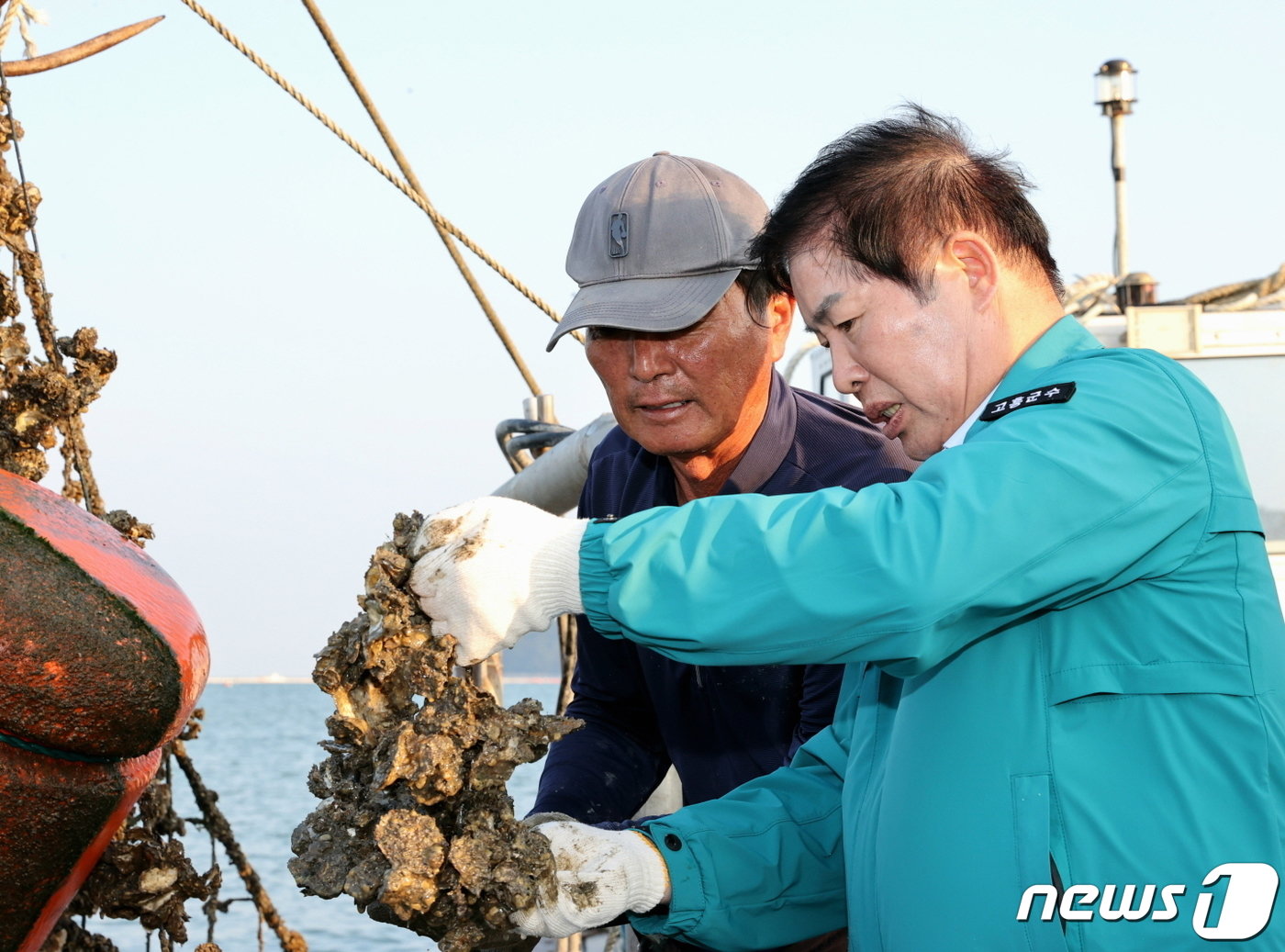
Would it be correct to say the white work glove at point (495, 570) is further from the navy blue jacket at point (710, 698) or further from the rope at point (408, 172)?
the rope at point (408, 172)

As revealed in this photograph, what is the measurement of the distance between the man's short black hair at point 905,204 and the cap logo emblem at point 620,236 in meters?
0.95

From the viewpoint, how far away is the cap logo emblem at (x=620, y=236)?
3049mm

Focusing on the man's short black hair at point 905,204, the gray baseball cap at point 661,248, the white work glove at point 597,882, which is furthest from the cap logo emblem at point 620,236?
the white work glove at point 597,882

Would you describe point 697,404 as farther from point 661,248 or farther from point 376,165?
point 376,165

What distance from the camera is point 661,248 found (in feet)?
9.91

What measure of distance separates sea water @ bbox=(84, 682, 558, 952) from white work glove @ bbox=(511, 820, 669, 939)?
920 mm

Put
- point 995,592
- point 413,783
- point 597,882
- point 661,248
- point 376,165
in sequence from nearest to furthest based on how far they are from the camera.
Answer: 1. point 995,592
2. point 413,783
3. point 597,882
4. point 661,248
5. point 376,165

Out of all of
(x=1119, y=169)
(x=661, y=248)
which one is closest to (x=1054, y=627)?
(x=661, y=248)

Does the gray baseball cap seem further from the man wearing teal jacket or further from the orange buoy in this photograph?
the orange buoy

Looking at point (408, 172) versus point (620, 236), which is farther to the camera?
point (408, 172)

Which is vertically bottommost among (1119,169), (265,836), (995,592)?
(265,836)

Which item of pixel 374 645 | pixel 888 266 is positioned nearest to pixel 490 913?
pixel 374 645

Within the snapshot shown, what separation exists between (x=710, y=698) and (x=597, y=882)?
83 centimetres
